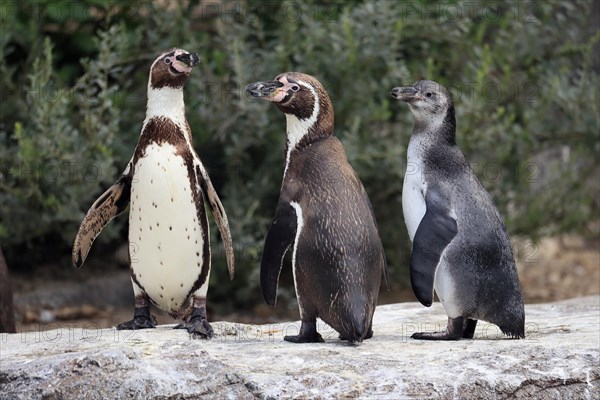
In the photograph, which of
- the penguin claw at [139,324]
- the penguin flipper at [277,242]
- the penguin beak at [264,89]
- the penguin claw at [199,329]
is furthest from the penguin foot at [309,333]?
the penguin beak at [264,89]

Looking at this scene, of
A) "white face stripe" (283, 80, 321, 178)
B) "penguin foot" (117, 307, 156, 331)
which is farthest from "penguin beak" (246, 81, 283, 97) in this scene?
"penguin foot" (117, 307, 156, 331)

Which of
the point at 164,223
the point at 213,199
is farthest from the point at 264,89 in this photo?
the point at 164,223

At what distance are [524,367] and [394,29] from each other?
3.37 meters

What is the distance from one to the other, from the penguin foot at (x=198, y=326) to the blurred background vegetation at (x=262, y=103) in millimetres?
2101

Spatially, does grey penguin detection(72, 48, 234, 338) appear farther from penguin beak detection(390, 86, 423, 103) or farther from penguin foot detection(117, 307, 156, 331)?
penguin beak detection(390, 86, 423, 103)

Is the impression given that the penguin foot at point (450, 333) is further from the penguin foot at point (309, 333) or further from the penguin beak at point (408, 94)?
the penguin beak at point (408, 94)

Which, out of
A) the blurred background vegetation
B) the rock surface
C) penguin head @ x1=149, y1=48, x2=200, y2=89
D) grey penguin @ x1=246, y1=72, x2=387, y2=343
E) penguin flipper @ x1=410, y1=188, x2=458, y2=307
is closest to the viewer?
the rock surface

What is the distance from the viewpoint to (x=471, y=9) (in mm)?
7547

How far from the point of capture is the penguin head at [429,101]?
4.86 m

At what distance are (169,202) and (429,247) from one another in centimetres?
108

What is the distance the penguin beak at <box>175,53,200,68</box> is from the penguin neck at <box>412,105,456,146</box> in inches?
38.2

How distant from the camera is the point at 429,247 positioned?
4.63 metres

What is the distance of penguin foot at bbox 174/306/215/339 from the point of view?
4.78m

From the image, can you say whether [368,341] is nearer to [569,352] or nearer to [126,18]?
[569,352]
